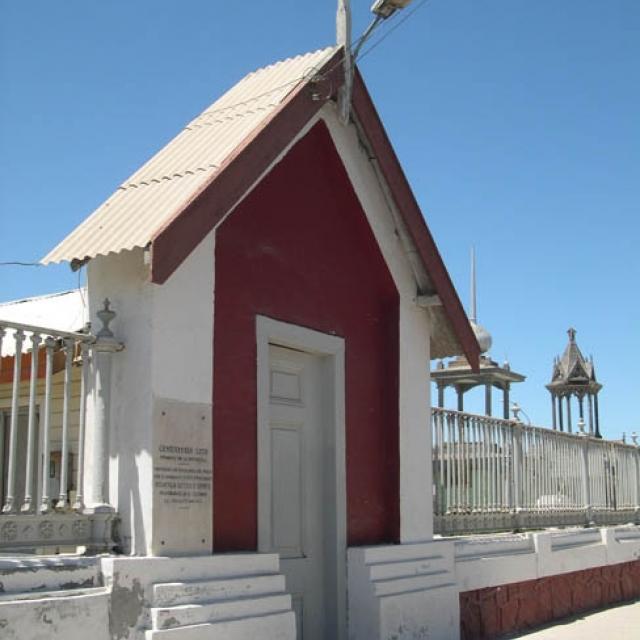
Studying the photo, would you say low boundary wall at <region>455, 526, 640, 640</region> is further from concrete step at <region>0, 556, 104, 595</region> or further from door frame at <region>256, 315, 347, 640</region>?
concrete step at <region>0, 556, 104, 595</region>

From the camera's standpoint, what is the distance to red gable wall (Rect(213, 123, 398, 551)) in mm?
6957

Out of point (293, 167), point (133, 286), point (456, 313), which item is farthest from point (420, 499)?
point (133, 286)

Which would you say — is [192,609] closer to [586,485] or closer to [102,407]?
[102,407]

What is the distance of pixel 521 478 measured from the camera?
11617 mm

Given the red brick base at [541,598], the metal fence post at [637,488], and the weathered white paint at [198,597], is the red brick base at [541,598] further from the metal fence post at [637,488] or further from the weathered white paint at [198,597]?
the weathered white paint at [198,597]

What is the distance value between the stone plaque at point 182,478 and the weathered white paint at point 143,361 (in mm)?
40

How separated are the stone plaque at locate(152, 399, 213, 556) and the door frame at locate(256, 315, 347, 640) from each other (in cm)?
69

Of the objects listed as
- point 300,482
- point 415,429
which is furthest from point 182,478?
point 415,429

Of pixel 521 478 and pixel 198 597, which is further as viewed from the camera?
pixel 521 478

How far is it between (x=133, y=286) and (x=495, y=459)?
5.83 m

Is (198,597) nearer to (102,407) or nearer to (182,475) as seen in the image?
(182,475)

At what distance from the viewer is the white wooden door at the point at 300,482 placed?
7645 mm

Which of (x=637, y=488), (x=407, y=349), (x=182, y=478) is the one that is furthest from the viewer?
(x=637, y=488)

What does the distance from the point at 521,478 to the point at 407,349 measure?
3.36 meters
